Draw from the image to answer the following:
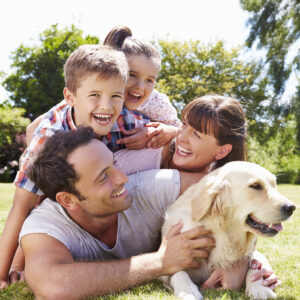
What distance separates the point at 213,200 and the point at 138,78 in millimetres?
1851

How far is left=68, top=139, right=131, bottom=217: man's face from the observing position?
2879mm

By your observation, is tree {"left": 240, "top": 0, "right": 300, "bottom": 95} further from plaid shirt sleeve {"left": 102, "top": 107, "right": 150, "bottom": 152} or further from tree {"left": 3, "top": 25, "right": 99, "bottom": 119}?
plaid shirt sleeve {"left": 102, "top": 107, "right": 150, "bottom": 152}

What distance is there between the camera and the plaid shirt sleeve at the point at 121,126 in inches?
154

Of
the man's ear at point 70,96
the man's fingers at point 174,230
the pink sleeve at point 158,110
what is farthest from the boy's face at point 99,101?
the man's fingers at point 174,230

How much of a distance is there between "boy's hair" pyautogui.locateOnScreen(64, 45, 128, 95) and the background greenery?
2077cm

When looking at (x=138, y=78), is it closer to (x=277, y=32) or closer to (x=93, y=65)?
(x=93, y=65)

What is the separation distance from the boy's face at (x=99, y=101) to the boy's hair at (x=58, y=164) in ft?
1.57

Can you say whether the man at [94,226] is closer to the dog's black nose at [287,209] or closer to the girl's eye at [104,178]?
the girl's eye at [104,178]

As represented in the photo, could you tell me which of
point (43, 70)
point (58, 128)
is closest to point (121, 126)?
point (58, 128)

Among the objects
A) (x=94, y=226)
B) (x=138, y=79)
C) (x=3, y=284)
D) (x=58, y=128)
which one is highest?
(x=138, y=79)

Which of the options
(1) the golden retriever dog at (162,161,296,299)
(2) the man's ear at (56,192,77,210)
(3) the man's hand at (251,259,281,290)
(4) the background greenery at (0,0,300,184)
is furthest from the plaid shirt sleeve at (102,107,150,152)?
(4) the background greenery at (0,0,300,184)

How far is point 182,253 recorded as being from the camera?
2.69m

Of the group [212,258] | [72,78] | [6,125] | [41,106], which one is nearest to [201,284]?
[212,258]

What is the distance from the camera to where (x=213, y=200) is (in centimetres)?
274
